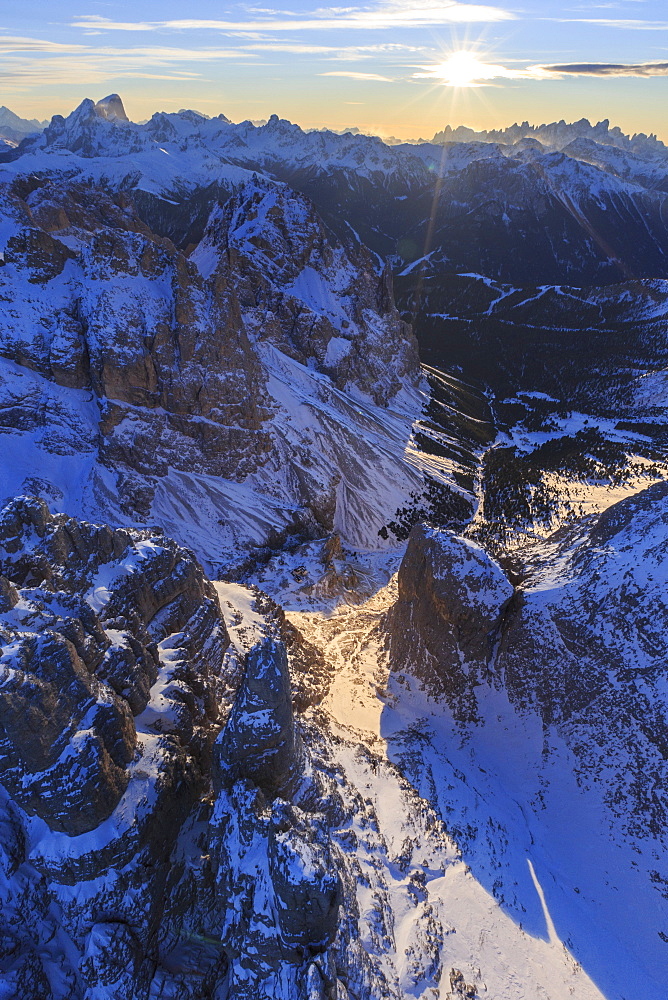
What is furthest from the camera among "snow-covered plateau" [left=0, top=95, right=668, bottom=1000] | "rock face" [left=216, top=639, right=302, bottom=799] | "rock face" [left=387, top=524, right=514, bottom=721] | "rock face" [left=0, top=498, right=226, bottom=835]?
"rock face" [left=387, top=524, right=514, bottom=721]

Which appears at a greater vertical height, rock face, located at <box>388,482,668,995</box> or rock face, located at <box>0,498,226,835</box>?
rock face, located at <box>0,498,226,835</box>

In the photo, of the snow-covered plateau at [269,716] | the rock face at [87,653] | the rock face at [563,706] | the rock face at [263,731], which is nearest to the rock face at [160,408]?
the snow-covered plateau at [269,716]

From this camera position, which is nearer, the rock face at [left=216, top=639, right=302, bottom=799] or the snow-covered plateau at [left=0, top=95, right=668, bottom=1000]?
the snow-covered plateau at [left=0, top=95, right=668, bottom=1000]

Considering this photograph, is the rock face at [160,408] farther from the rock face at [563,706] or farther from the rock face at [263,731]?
the rock face at [263,731]

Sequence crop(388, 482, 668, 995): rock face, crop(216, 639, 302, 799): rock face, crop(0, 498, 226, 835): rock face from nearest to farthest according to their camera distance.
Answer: crop(0, 498, 226, 835): rock face
crop(216, 639, 302, 799): rock face
crop(388, 482, 668, 995): rock face

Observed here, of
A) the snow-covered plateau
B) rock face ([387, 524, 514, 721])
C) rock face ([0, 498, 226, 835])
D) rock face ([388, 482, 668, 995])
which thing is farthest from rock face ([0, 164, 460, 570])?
rock face ([388, 482, 668, 995])

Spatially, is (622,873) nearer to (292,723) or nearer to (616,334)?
(292,723)

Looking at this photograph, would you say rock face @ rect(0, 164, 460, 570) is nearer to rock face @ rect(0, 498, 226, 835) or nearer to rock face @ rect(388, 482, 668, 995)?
rock face @ rect(0, 498, 226, 835)

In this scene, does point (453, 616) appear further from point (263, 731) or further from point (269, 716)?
point (263, 731)

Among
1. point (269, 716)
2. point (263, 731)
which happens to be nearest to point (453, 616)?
point (269, 716)
